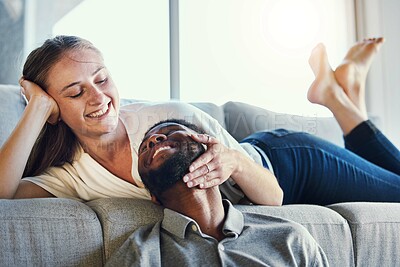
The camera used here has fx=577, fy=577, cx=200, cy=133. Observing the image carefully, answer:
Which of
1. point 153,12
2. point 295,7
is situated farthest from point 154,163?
point 295,7

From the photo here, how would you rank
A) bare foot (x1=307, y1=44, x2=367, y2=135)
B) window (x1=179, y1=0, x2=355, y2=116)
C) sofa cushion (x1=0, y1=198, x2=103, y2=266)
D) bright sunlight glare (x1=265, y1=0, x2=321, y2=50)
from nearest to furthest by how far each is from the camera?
sofa cushion (x1=0, y1=198, x2=103, y2=266), bare foot (x1=307, y1=44, x2=367, y2=135), window (x1=179, y1=0, x2=355, y2=116), bright sunlight glare (x1=265, y1=0, x2=321, y2=50)

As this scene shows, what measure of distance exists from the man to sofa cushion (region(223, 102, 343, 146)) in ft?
2.64

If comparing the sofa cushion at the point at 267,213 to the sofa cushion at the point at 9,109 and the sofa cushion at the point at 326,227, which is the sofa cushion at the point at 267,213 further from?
the sofa cushion at the point at 9,109

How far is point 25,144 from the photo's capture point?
129cm

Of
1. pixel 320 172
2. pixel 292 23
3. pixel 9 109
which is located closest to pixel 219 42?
pixel 292 23

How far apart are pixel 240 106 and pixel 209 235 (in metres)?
0.95

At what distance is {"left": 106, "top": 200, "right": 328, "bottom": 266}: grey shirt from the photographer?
1.05 m

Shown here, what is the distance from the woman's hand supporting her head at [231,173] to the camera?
3.88ft

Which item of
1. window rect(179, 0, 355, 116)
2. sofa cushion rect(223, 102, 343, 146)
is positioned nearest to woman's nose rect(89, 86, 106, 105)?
sofa cushion rect(223, 102, 343, 146)

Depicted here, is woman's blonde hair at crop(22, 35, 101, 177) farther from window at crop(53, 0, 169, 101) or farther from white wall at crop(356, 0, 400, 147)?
white wall at crop(356, 0, 400, 147)

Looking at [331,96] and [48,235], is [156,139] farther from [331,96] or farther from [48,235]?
[331,96]

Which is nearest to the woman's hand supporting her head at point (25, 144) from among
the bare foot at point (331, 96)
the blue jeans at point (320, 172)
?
the blue jeans at point (320, 172)

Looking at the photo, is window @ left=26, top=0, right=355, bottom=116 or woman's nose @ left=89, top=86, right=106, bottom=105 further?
window @ left=26, top=0, right=355, bottom=116

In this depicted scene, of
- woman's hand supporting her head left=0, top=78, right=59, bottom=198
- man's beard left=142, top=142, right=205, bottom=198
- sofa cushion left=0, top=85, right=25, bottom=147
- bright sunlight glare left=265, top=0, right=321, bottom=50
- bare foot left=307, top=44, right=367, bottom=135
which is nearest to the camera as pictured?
man's beard left=142, top=142, right=205, bottom=198
